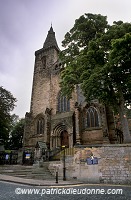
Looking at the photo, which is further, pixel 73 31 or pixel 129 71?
pixel 73 31

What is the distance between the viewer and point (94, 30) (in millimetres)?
14961

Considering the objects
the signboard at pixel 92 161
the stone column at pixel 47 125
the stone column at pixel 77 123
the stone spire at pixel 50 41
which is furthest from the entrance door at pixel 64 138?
the stone spire at pixel 50 41

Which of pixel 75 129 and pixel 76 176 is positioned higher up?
pixel 75 129

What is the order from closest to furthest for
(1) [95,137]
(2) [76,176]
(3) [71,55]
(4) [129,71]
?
(2) [76,176] → (4) [129,71] → (3) [71,55] → (1) [95,137]

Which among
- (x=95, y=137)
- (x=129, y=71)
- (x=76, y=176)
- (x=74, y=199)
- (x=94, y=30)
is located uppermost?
(x=94, y=30)

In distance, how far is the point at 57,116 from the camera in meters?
21.6

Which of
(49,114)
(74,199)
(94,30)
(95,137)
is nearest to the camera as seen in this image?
(74,199)

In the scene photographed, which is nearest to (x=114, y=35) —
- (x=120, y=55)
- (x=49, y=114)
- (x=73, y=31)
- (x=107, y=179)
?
(x=120, y=55)

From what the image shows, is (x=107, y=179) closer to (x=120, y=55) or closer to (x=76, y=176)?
(x=76, y=176)

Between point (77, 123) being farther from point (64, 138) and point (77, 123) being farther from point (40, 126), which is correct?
point (40, 126)

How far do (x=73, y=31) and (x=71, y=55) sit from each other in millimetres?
2535

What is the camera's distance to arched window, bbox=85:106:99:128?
62.4ft

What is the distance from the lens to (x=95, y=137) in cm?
1794

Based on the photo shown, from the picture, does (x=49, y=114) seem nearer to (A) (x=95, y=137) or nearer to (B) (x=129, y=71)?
(A) (x=95, y=137)
